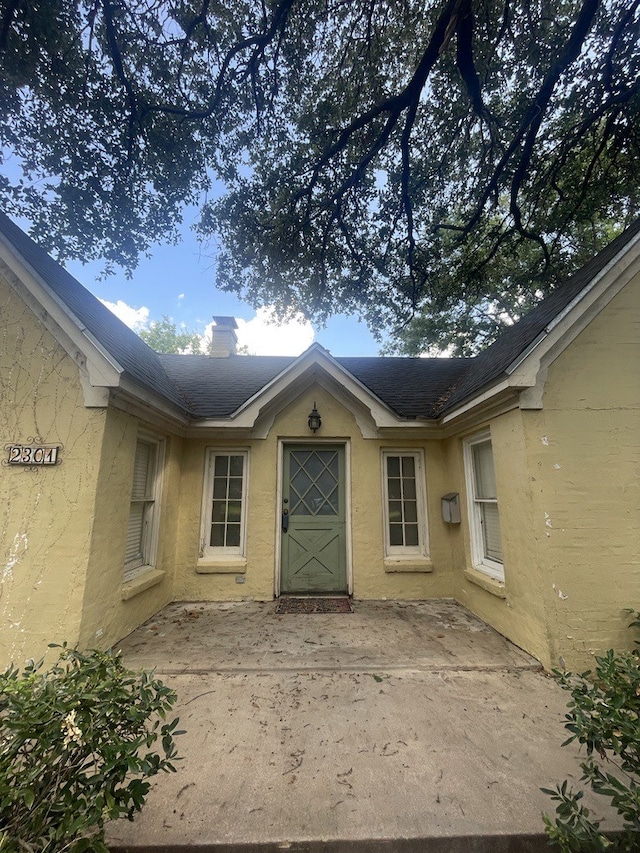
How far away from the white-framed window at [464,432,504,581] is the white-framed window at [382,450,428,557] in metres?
0.87

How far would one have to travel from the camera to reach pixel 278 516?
5730 millimetres

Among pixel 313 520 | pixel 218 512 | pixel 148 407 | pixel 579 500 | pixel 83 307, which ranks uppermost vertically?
pixel 83 307

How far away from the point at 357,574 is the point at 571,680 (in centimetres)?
291

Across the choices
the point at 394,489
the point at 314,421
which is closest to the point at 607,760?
the point at 394,489

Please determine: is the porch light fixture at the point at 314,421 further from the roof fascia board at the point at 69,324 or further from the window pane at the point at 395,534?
the roof fascia board at the point at 69,324

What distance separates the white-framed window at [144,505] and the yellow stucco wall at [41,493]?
92cm

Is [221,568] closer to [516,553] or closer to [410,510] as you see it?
[410,510]

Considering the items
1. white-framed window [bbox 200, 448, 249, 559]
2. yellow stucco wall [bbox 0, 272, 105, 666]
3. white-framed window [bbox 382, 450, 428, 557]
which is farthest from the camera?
white-framed window [bbox 382, 450, 428, 557]

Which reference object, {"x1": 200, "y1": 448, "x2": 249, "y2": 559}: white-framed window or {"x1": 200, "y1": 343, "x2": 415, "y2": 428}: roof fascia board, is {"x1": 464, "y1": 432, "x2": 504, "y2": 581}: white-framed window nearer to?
{"x1": 200, "y1": 343, "x2": 415, "y2": 428}: roof fascia board

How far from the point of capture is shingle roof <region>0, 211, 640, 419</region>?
4.10 meters

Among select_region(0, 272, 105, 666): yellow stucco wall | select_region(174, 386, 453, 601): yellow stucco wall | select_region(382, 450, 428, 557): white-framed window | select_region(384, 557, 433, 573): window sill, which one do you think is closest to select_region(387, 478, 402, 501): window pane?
select_region(382, 450, 428, 557): white-framed window

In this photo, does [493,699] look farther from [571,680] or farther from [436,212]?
[436,212]

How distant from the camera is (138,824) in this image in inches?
76.0

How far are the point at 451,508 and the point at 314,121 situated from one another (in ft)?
23.3
